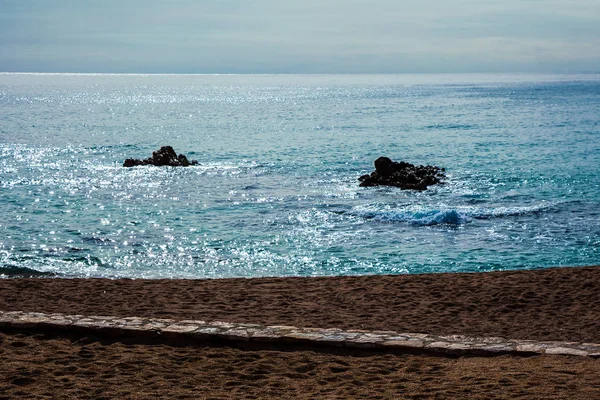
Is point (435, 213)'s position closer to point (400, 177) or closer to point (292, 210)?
point (292, 210)

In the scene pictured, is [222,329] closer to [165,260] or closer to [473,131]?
[165,260]

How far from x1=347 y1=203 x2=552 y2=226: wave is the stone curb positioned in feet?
49.0

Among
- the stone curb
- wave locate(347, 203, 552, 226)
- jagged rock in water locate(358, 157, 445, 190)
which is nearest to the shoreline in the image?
the stone curb

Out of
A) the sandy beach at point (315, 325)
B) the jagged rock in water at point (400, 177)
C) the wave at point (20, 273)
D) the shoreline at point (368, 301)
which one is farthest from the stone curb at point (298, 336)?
the jagged rock in water at point (400, 177)

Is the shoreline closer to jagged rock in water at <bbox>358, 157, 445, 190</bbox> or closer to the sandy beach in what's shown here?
the sandy beach

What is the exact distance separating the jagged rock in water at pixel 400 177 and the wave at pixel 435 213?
5456 mm

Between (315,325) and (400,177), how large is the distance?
22.9m

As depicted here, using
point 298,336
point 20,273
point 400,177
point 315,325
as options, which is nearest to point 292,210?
point 400,177

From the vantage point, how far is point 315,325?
11.4 meters

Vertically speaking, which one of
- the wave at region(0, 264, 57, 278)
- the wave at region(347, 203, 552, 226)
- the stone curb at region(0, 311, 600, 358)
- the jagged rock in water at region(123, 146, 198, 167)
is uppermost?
the stone curb at region(0, 311, 600, 358)

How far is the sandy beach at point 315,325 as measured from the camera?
7996 millimetres

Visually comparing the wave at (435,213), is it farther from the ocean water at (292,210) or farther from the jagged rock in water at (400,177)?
the jagged rock in water at (400,177)

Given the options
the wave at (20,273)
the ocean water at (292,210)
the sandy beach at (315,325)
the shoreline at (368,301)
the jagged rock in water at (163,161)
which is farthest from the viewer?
the jagged rock in water at (163,161)

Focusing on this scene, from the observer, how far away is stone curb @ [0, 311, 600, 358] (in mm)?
9266
